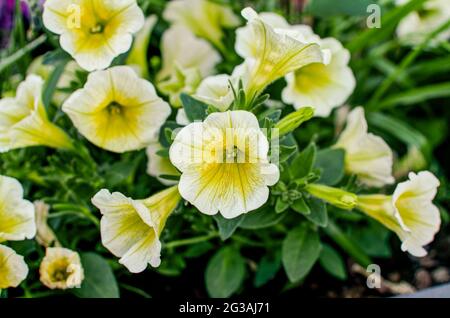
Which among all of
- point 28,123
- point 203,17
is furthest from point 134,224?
point 203,17

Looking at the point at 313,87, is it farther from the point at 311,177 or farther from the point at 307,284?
the point at 307,284

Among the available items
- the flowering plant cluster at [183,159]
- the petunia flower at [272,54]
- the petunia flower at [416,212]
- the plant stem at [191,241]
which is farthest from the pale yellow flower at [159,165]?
the petunia flower at [416,212]

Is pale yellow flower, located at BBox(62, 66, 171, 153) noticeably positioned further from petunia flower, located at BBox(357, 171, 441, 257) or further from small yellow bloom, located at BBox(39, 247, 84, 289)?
petunia flower, located at BBox(357, 171, 441, 257)

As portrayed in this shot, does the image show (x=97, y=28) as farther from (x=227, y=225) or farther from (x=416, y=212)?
(x=416, y=212)

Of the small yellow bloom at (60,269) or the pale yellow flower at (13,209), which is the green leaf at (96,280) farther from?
the pale yellow flower at (13,209)

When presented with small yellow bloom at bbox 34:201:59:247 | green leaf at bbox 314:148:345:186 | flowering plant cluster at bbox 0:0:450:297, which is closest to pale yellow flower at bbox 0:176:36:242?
flowering plant cluster at bbox 0:0:450:297

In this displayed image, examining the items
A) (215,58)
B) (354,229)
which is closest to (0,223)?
(215,58)
